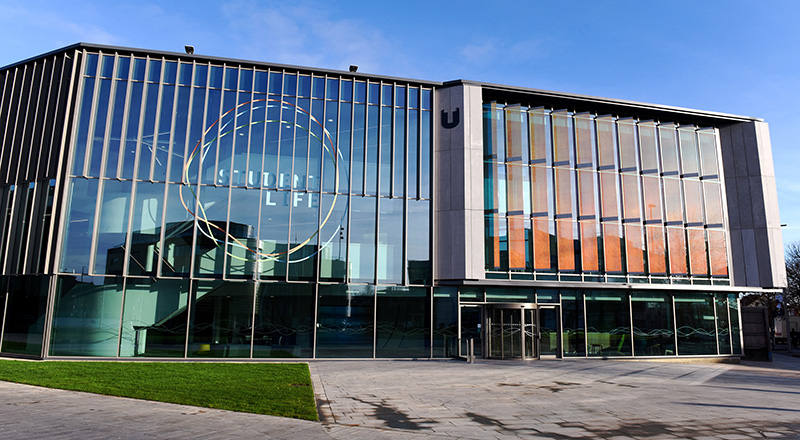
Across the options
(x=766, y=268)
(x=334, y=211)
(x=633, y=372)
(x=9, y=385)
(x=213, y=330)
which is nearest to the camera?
(x=9, y=385)

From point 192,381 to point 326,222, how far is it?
361 inches

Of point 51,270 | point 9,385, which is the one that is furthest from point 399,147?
point 9,385

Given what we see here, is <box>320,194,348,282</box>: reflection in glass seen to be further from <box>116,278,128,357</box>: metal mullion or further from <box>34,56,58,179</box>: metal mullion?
<box>34,56,58,179</box>: metal mullion

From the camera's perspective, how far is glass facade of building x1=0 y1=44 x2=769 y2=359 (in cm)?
1998

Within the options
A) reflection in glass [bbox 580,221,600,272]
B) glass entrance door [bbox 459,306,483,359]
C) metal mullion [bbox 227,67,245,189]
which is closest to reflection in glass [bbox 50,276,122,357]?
metal mullion [bbox 227,67,245,189]

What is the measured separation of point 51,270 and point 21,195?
13.5 ft

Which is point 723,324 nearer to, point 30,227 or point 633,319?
point 633,319

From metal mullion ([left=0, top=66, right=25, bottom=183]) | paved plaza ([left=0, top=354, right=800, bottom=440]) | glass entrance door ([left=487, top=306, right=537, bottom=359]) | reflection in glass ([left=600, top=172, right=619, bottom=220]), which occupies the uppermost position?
metal mullion ([left=0, top=66, right=25, bottom=183])

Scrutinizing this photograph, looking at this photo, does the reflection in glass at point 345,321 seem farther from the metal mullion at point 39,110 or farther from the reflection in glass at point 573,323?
the metal mullion at point 39,110

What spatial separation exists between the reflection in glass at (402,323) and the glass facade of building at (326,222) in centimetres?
7

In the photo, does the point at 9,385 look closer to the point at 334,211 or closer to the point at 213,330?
the point at 213,330

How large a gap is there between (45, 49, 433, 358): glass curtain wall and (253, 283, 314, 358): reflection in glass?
0.05 meters

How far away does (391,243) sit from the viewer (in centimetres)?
→ 2245

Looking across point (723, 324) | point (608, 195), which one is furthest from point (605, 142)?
point (723, 324)
